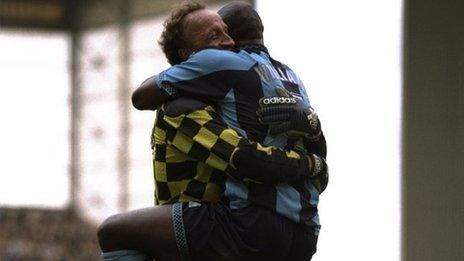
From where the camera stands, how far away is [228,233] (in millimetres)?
3055

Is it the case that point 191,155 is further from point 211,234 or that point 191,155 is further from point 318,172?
point 318,172

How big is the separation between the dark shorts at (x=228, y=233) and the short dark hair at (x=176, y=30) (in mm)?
395

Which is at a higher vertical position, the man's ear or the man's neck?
the man's neck

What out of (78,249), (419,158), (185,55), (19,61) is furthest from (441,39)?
(78,249)

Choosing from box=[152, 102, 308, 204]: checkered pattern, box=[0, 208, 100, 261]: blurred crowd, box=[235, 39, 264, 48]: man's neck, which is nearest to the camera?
box=[152, 102, 308, 204]: checkered pattern

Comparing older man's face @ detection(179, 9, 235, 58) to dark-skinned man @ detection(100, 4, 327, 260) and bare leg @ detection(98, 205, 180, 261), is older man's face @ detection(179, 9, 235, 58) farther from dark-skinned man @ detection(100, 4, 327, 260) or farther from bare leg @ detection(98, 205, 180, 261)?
bare leg @ detection(98, 205, 180, 261)

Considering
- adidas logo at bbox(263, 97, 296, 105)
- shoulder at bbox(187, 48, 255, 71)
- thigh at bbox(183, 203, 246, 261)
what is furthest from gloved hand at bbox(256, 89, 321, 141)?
thigh at bbox(183, 203, 246, 261)

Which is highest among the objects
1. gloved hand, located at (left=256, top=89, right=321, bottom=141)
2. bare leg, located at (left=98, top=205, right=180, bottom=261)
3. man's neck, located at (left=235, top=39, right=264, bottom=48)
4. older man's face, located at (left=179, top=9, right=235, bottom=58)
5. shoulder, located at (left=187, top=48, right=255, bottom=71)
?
older man's face, located at (left=179, top=9, right=235, bottom=58)

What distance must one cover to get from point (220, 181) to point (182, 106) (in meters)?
0.20

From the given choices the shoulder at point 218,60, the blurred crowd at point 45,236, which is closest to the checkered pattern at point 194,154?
the shoulder at point 218,60

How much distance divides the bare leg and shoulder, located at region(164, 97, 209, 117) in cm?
22

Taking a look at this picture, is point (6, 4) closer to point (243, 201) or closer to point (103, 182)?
point (103, 182)

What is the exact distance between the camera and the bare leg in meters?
3.04

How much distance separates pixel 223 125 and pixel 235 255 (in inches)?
12.0
